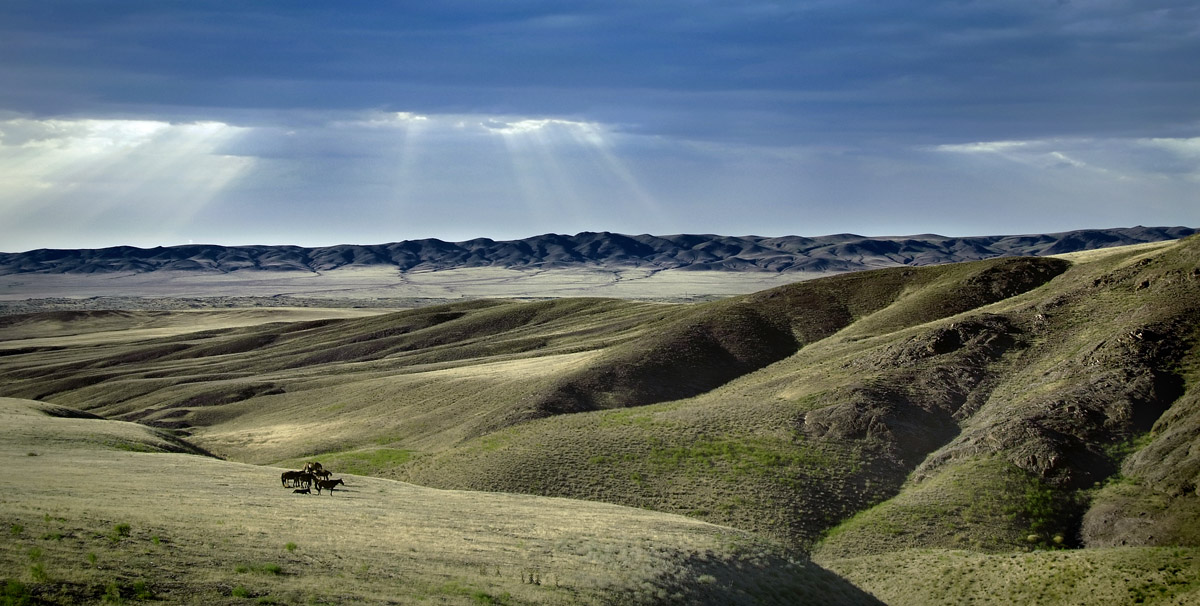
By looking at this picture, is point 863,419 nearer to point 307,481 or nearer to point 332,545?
point 307,481

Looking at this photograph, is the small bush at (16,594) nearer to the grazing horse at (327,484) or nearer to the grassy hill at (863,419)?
the grazing horse at (327,484)

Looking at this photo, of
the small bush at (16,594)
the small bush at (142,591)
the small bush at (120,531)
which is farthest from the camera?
the small bush at (120,531)

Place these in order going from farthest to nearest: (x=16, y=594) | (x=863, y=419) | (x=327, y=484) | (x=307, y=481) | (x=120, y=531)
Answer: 1. (x=863, y=419)
2. (x=307, y=481)
3. (x=327, y=484)
4. (x=120, y=531)
5. (x=16, y=594)

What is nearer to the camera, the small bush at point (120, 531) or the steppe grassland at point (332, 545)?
the steppe grassland at point (332, 545)

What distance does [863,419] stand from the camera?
55719 millimetres

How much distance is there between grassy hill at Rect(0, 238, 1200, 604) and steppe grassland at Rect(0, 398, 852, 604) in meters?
9.28

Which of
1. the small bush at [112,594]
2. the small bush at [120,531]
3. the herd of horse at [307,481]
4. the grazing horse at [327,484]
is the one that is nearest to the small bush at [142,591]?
the small bush at [112,594]

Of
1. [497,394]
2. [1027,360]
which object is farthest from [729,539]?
[497,394]

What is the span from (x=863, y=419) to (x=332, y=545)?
3915 centimetres

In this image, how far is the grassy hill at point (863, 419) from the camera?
137 feet

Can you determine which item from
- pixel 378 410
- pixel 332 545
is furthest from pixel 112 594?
pixel 378 410

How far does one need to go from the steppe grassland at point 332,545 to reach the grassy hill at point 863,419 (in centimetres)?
928

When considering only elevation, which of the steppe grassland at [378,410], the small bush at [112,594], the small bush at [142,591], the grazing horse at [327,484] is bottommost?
the steppe grassland at [378,410]

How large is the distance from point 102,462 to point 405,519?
19361 mm
